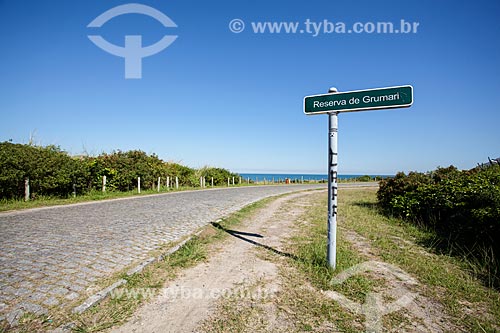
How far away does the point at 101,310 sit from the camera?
301 cm

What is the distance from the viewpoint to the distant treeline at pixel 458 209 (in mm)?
4973

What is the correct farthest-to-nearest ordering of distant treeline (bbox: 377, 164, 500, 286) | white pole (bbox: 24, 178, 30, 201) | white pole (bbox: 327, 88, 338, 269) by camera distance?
white pole (bbox: 24, 178, 30, 201)
distant treeline (bbox: 377, 164, 500, 286)
white pole (bbox: 327, 88, 338, 269)

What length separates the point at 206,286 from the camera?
373 centimetres

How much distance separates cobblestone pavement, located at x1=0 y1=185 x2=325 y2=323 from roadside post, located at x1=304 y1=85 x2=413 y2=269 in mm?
3455

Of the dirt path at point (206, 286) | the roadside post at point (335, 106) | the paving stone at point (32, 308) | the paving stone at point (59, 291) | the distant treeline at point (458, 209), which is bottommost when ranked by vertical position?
the dirt path at point (206, 286)

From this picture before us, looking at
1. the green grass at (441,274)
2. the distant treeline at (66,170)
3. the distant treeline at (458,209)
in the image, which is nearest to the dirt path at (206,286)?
the green grass at (441,274)

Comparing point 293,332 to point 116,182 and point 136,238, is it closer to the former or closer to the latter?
point 136,238

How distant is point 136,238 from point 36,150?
11137 millimetres

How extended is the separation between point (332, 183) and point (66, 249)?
5.16 meters

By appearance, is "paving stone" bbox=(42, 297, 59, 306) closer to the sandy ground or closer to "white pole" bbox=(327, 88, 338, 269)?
the sandy ground

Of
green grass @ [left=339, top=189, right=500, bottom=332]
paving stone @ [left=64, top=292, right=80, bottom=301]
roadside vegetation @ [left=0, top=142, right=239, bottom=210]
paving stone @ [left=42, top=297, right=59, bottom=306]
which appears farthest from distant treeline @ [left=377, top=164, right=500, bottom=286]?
roadside vegetation @ [left=0, top=142, right=239, bottom=210]

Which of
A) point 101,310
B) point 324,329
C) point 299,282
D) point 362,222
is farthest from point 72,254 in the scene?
point 362,222

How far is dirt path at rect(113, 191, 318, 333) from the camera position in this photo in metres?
2.84

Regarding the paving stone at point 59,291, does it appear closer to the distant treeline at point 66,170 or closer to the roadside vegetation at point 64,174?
the roadside vegetation at point 64,174
